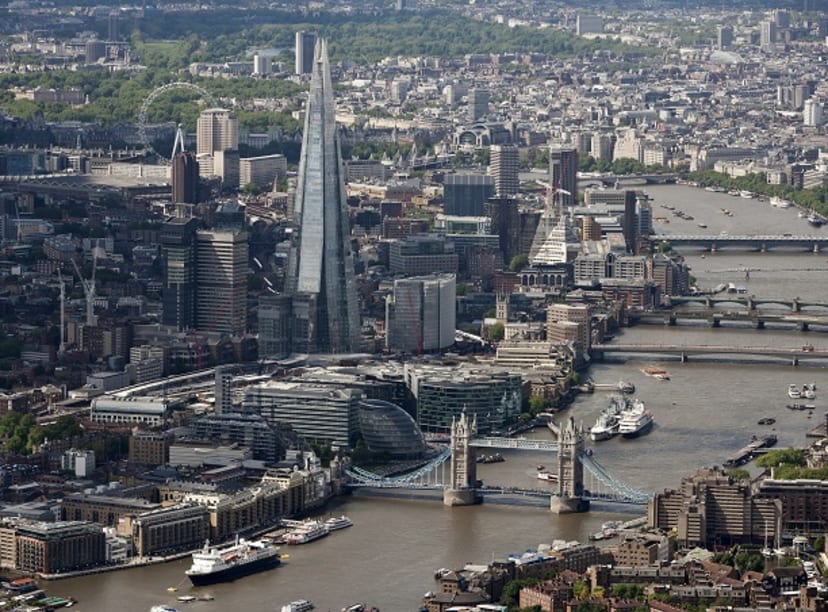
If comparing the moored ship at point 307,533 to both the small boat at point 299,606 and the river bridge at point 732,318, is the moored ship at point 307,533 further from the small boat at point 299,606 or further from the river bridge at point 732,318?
the river bridge at point 732,318

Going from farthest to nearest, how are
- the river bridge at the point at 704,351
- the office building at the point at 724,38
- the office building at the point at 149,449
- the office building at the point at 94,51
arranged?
the office building at the point at 724,38
the office building at the point at 94,51
the river bridge at the point at 704,351
the office building at the point at 149,449

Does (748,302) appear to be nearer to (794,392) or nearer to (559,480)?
(794,392)

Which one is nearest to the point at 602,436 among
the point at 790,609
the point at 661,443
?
the point at 661,443

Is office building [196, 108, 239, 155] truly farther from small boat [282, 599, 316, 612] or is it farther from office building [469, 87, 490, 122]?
small boat [282, 599, 316, 612]

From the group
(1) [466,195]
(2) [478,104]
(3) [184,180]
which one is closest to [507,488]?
(1) [466,195]

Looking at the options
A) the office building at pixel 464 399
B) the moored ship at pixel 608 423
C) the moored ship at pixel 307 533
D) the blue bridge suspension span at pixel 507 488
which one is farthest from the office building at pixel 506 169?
the moored ship at pixel 307 533


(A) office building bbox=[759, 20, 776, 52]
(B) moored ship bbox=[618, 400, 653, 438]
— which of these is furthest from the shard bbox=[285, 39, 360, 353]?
(A) office building bbox=[759, 20, 776, 52]
